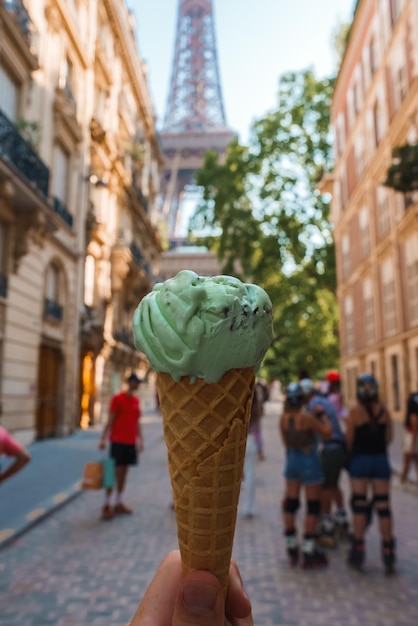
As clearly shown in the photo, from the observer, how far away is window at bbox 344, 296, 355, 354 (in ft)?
92.0

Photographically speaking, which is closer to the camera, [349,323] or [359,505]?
[359,505]

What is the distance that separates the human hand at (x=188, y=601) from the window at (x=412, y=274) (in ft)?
58.2

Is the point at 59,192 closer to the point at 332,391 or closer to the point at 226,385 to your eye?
the point at 332,391

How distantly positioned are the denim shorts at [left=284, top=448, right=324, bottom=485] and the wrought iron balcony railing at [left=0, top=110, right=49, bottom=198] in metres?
9.37

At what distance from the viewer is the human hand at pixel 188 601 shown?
161 cm

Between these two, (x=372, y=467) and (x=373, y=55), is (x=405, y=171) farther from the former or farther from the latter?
(x=373, y=55)

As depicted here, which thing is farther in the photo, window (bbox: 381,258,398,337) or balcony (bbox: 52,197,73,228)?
window (bbox: 381,258,398,337)

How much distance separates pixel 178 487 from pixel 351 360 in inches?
1085

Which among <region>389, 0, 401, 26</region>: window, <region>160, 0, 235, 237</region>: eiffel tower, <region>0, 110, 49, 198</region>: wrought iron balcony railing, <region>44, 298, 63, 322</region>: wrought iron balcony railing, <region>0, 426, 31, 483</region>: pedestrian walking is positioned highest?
<region>160, 0, 235, 237</region>: eiffel tower

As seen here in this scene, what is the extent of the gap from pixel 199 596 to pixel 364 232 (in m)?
25.1

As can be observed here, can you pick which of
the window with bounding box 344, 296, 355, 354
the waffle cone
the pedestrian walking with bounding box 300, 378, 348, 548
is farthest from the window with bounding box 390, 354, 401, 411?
the waffle cone

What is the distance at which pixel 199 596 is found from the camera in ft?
5.31

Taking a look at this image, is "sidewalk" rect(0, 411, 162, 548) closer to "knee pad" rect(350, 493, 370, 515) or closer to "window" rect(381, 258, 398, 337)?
Answer: "knee pad" rect(350, 493, 370, 515)

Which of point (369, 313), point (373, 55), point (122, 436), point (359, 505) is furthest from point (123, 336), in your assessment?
point (359, 505)
